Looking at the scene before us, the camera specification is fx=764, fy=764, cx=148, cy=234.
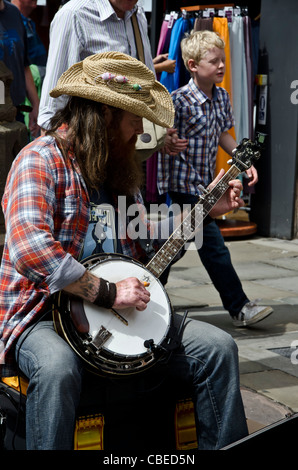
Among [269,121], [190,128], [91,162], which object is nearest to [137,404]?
[91,162]

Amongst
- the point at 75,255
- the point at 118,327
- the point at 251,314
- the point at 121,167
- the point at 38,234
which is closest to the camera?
the point at 38,234

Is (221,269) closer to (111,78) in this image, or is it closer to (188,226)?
(188,226)

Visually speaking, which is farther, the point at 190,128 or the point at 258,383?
the point at 190,128

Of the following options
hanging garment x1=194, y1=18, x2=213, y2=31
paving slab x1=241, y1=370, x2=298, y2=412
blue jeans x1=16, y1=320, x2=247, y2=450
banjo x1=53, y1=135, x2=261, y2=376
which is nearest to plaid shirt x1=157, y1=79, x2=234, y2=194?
paving slab x1=241, y1=370, x2=298, y2=412

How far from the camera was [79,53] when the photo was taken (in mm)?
3664

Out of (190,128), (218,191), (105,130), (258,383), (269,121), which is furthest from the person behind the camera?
(269,121)

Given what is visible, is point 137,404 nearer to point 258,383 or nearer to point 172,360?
point 172,360

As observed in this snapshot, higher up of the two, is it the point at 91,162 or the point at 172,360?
the point at 91,162

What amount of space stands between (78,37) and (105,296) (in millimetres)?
1683

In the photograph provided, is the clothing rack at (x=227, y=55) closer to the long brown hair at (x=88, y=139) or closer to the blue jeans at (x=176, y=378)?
the long brown hair at (x=88, y=139)

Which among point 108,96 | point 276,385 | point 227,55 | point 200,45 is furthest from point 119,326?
point 227,55

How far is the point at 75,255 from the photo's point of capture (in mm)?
2594

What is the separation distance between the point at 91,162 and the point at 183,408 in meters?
0.90

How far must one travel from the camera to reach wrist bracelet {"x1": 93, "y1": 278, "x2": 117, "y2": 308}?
243 centimetres
